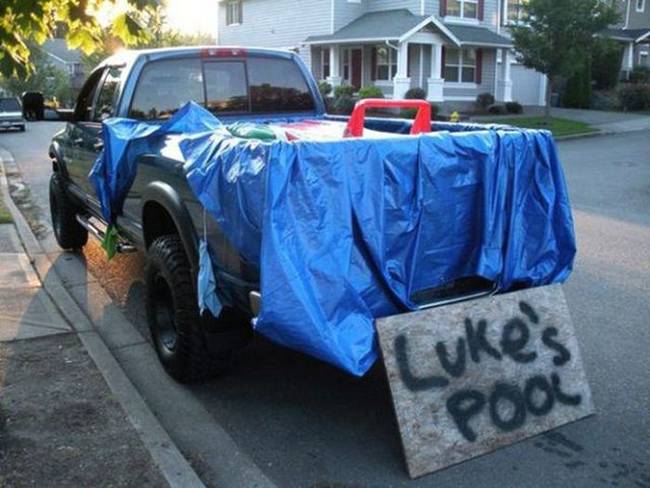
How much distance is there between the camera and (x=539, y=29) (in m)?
23.5

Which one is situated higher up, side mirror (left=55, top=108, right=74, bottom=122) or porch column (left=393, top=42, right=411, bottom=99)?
porch column (left=393, top=42, right=411, bottom=99)

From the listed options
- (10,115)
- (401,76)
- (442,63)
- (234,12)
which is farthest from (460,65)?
(10,115)

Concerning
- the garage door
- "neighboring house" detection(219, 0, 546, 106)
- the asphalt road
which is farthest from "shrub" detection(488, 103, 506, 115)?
the asphalt road

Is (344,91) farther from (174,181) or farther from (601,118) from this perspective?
(174,181)

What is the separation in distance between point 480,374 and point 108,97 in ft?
12.8

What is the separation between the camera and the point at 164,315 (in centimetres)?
470

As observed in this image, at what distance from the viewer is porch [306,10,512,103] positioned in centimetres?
2852

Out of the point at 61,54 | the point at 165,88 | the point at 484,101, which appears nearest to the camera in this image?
the point at 165,88

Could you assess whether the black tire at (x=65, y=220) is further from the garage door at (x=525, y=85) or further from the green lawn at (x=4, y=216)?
the garage door at (x=525, y=85)

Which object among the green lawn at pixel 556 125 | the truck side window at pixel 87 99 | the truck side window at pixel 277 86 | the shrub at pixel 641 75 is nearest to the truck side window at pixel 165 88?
the truck side window at pixel 277 86

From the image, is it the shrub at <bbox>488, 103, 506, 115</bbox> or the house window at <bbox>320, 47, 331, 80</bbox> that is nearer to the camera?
the shrub at <bbox>488, 103, 506, 115</bbox>

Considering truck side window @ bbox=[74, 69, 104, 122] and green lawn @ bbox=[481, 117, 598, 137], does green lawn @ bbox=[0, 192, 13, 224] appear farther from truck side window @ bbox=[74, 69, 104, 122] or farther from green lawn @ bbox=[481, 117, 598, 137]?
green lawn @ bbox=[481, 117, 598, 137]

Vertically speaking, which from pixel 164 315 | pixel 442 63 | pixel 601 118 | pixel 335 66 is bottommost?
pixel 164 315

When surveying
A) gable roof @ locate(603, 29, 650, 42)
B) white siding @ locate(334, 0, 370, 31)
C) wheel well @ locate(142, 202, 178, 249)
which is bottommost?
wheel well @ locate(142, 202, 178, 249)
